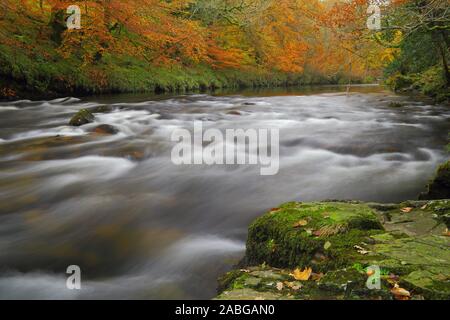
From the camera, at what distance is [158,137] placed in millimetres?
8227

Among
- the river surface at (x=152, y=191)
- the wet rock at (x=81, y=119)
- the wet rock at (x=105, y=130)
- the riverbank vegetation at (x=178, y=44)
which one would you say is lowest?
the river surface at (x=152, y=191)

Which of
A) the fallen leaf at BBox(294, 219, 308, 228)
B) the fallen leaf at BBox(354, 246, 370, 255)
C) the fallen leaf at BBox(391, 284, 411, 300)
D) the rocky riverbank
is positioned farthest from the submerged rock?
the fallen leaf at BBox(391, 284, 411, 300)

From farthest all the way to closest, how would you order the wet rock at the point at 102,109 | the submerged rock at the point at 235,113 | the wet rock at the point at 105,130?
the submerged rock at the point at 235,113, the wet rock at the point at 102,109, the wet rock at the point at 105,130

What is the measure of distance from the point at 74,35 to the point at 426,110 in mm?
12307

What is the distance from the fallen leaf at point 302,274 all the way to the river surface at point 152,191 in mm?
819

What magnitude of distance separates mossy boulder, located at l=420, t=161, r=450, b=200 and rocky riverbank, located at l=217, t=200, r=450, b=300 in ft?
2.27

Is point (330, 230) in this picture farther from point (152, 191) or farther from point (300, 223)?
point (152, 191)

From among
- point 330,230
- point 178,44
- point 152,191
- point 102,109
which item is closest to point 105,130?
point 102,109

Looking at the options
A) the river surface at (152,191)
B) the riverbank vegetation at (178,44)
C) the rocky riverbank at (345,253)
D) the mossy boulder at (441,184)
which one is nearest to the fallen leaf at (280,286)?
the rocky riverbank at (345,253)

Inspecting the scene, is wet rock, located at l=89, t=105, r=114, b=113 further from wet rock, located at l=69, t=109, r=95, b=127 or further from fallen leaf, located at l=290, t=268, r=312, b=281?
fallen leaf, located at l=290, t=268, r=312, b=281

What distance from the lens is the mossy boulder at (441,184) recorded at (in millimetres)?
3694

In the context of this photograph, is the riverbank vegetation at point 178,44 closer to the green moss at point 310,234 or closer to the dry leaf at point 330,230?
the green moss at point 310,234
